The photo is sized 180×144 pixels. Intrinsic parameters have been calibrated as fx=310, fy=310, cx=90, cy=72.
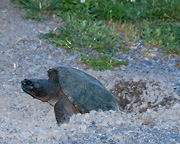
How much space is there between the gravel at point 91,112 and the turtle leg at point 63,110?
109 millimetres

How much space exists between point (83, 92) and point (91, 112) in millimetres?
397

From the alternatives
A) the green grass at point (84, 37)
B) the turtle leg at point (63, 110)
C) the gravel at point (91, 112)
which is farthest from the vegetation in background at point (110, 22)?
the turtle leg at point (63, 110)

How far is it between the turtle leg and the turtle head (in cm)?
15

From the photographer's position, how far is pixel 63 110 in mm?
3283

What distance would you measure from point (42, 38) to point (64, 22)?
2.45ft

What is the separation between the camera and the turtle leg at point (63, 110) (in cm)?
322

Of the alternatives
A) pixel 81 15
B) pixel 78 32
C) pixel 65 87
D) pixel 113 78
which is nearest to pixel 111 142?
pixel 65 87

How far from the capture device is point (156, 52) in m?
5.04

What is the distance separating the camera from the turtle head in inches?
130

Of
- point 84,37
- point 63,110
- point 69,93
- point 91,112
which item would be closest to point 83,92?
point 69,93

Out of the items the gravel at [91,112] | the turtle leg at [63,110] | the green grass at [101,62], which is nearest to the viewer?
the gravel at [91,112]

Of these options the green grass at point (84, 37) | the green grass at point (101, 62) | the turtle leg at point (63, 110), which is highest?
the green grass at point (84, 37)

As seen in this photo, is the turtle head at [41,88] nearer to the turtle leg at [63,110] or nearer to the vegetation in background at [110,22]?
the turtle leg at [63,110]

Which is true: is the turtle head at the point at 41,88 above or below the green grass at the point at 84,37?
below
